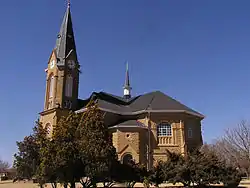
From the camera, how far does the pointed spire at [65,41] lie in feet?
136

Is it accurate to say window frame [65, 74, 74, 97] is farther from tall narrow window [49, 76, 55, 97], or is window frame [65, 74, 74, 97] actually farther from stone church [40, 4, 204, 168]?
tall narrow window [49, 76, 55, 97]

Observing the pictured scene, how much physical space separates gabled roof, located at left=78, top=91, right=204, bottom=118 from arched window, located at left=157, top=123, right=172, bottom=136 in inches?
78.3

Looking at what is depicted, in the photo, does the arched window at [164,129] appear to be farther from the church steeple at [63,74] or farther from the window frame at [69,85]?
the window frame at [69,85]

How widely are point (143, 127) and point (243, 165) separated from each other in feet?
69.4

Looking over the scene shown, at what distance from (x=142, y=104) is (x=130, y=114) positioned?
259cm

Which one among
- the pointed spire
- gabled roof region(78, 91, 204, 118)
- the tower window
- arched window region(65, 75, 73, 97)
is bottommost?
the tower window

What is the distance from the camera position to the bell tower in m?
38.9

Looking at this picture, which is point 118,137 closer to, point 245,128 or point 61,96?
point 61,96

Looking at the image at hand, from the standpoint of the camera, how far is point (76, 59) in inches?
1666

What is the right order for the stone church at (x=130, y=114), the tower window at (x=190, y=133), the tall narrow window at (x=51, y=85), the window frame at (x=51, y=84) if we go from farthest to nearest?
the tall narrow window at (x=51, y=85) → the window frame at (x=51, y=84) → the tower window at (x=190, y=133) → the stone church at (x=130, y=114)

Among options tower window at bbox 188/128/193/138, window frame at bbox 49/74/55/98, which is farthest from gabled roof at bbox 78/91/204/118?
window frame at bbox 49/74/55/98

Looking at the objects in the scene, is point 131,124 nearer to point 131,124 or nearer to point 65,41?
point 131,124

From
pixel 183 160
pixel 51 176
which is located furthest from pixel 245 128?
pixel 51 176

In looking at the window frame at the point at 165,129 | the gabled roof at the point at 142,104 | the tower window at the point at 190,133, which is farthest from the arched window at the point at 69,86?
the tower window at the point at 190,133
